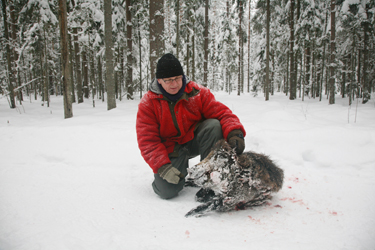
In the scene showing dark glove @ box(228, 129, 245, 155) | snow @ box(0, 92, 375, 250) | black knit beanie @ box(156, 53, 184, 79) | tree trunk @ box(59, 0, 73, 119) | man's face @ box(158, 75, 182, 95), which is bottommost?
A: snow @ box(0, 92, 375, 250)

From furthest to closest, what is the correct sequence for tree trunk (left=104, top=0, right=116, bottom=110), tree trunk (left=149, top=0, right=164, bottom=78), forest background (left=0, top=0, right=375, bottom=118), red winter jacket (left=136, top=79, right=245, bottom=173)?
forest background (left=0, top=0, right=375, bottom=118) → tree trunk (left=104, top=0, right=116, bottom=110) → tree trunk (left=149, top=0, right=164, bottom=78) → red winter jacket (left=136, top=79, right=245, bottom=173)

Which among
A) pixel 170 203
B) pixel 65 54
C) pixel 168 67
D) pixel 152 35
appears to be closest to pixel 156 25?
pixel 152 35

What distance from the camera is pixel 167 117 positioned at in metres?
2.36

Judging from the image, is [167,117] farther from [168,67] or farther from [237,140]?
[237,140]

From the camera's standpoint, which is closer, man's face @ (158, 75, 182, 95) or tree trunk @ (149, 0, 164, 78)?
man's face @ (158, 75, 182, 95)

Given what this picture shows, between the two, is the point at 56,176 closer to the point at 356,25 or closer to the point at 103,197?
the point at 103,197

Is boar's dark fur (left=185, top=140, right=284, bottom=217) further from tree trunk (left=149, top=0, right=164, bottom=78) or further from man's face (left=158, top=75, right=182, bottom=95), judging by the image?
tree trunk (left=149, top=0, right=164, bottom=78)

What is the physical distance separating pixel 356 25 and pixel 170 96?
1428 cm

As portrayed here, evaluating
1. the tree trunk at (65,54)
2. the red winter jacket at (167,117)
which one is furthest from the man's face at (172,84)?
the tree trunk at (65,54)

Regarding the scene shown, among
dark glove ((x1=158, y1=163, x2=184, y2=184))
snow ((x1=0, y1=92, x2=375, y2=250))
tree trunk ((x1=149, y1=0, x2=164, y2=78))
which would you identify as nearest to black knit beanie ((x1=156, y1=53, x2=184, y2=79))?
dark glove ((x1=158, y1=163, x2=184, y2=184))

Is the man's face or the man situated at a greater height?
the man's face

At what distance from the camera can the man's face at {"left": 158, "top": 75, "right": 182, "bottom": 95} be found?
88.1 inches

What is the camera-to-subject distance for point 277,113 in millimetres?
6699

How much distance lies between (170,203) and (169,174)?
1.23 feet
